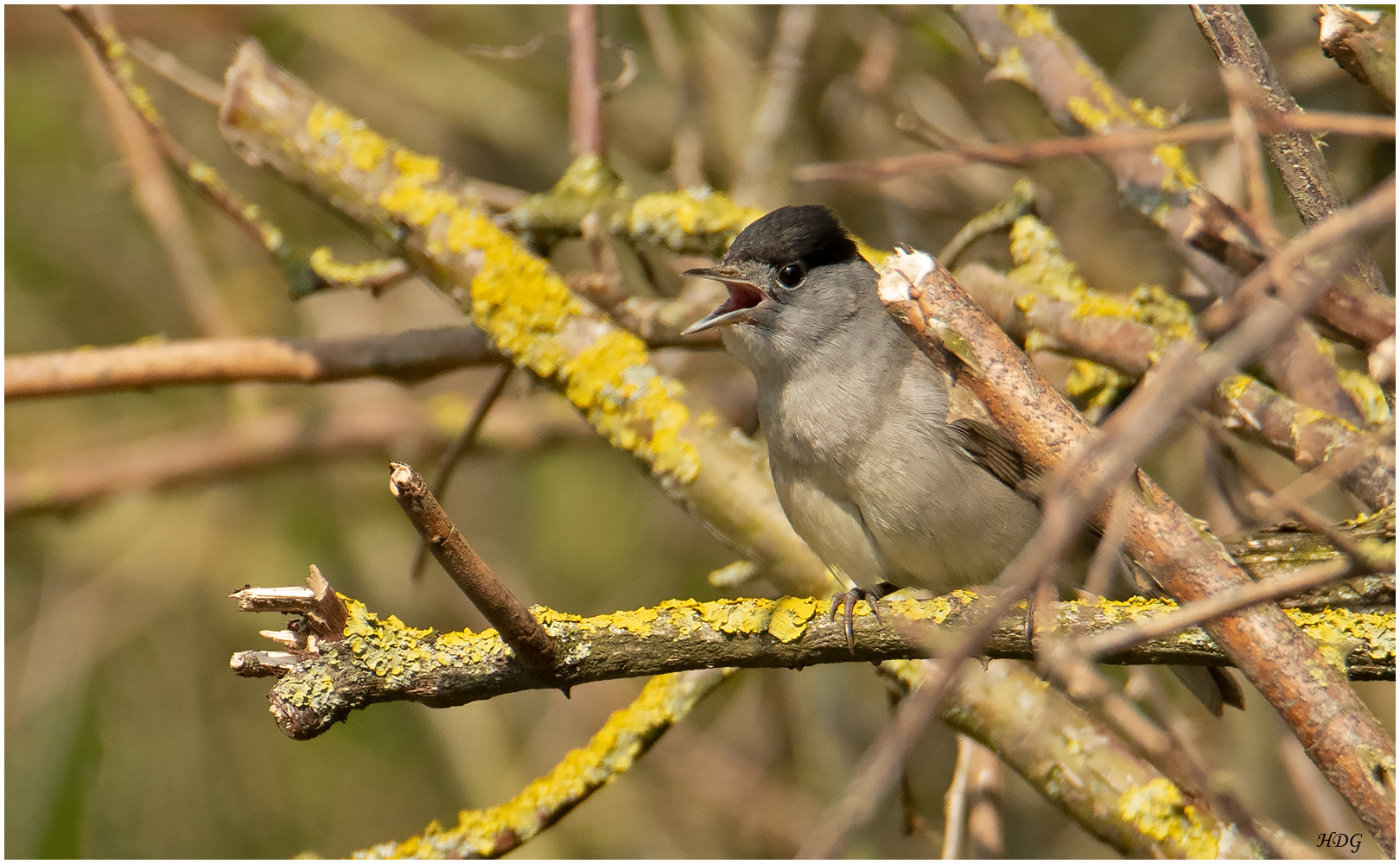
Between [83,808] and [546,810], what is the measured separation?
8.66 ft

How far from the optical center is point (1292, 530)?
2.21 meters

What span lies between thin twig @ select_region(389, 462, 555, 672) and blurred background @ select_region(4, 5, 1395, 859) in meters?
2.70

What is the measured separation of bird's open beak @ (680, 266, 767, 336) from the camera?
9.96 feet

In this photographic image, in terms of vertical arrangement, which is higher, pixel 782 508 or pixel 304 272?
pixel 782 508

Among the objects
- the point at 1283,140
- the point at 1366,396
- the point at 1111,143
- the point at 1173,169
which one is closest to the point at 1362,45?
the point at 1283,140

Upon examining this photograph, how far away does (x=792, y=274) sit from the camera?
324cm

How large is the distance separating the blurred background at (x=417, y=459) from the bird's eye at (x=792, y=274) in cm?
121

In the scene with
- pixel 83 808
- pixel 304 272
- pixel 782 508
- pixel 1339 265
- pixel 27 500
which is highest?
pixel 1339 265

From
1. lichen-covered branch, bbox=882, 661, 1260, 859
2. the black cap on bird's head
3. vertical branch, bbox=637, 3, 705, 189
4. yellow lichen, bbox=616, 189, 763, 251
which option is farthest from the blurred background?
lichen-covered branch, bbox=882, 661, 1260, 859

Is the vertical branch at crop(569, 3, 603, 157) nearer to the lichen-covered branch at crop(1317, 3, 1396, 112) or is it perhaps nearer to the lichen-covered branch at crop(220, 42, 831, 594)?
the lichen-covered branch at crop(220, 42, 831, 594)

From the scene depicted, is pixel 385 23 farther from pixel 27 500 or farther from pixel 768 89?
pixel 27 500

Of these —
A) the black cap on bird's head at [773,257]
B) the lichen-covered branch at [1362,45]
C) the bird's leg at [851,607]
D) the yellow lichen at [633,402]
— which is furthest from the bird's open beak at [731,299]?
the lichen-covered branch at [1362,45]

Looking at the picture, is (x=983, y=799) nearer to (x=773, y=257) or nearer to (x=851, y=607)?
(x=851, y=607)

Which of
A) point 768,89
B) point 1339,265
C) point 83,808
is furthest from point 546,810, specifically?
point 768,89
